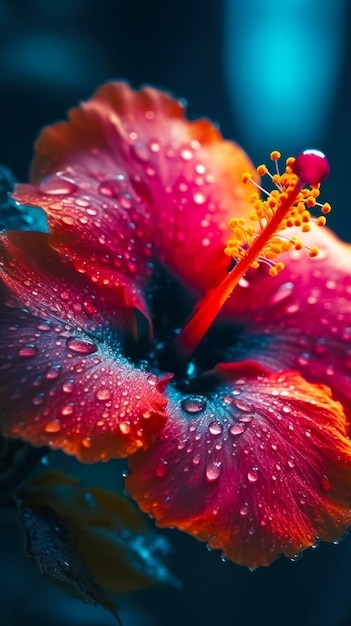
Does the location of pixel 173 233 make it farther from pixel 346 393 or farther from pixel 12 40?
pixel 12 40

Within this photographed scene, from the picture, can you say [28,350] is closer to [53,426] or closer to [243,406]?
[53,426]

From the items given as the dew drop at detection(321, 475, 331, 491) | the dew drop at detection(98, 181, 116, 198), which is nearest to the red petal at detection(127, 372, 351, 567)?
the dew drop at detection(321, 475, 331, 491)

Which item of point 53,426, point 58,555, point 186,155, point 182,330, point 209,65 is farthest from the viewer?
point 209,65

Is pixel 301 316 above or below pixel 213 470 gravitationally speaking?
above

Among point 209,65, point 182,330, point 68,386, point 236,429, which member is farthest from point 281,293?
point 209,65

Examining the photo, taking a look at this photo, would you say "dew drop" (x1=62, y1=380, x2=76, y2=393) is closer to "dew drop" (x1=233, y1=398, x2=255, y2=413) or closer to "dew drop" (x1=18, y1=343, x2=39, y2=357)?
"dew drop" (x1=18, y1=343, x2=39, y2=357)
